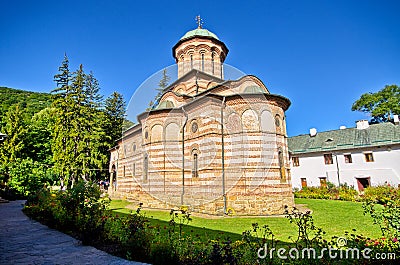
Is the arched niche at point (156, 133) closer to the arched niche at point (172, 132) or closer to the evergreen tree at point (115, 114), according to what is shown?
the arched niche at point (172, 132)

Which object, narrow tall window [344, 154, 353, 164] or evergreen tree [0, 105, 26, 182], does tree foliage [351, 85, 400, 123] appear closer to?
narrow tall window [344, 154, 353, 164]

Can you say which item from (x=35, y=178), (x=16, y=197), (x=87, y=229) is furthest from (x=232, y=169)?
(x=16, y=197)

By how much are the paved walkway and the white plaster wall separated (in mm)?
22308

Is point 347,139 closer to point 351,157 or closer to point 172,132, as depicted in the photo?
point 351,157

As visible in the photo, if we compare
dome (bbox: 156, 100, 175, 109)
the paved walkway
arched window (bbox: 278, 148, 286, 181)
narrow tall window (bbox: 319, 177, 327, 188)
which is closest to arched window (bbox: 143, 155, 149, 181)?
Result: dome (bbox: 156, 100, 175, 109)

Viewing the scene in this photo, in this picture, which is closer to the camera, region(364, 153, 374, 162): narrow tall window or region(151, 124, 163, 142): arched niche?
region(151, 124, 163, 142): arched niche

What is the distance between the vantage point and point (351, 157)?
21688 millimetres

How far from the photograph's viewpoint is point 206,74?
1747 centimetres

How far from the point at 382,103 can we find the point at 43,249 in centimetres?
3513

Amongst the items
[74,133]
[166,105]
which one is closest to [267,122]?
[166,105]

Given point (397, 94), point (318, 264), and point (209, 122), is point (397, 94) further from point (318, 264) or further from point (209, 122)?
point (318, 264)

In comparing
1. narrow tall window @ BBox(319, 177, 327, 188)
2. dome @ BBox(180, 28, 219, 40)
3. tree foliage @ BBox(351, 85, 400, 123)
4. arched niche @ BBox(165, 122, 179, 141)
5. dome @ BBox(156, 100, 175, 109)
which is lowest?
narrow tall window @ BBox(319, 177, 327, 188)

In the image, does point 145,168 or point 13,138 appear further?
point 13,138

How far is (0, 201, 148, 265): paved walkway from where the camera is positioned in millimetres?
4633
